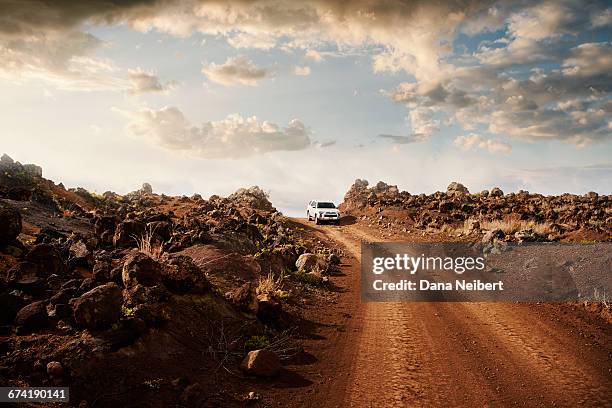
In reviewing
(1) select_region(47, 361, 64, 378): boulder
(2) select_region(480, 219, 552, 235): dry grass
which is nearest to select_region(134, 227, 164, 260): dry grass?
(1) select_region(47, 361, 64, 378): boulder

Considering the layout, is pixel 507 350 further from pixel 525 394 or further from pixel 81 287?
pixel 81 287

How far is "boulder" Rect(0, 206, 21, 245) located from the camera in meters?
10.4

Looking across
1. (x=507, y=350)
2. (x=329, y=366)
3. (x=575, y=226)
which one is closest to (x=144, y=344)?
(x=329, y=366)

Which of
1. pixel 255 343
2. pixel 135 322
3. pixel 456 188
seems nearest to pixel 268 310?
pixel 255 343

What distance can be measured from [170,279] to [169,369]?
2585mm

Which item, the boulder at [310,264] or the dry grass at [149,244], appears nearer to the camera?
the dry grass at [149,244]

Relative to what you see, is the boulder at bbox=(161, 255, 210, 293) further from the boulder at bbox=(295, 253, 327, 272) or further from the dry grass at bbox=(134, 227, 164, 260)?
the boulder at bbox=(295, 253, 327, 272)

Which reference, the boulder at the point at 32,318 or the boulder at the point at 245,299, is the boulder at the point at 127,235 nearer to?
the boulder at the point at 245,299

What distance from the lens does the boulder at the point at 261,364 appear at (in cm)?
793

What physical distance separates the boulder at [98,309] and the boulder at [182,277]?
203cm

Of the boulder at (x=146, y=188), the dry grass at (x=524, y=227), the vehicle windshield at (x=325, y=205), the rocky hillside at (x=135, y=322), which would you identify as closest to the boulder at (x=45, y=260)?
the rocky hillside at (x=135, y=322)

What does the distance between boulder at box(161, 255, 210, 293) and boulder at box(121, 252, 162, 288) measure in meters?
0.39

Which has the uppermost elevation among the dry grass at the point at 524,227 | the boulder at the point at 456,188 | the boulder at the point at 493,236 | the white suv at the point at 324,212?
the boulder at the point at 456,188

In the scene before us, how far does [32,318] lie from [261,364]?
4021 millimetres
